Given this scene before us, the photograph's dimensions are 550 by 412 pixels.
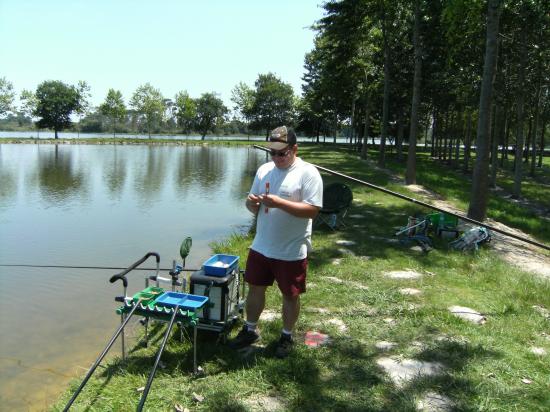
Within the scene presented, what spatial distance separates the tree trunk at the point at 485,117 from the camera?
975 cm

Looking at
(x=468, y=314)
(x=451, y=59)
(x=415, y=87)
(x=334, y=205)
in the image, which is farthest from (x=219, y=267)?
(x=415, y=87)

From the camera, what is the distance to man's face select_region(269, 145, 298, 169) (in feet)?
12.9

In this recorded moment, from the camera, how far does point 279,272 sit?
3996 millimetres

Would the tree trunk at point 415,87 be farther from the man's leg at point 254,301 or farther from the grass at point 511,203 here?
the man's leg at point 254,301

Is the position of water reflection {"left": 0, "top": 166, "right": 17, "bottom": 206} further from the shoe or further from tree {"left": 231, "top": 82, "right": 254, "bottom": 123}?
tree {"left": 231, "top": 82, "right": 254, "bottom": 123}

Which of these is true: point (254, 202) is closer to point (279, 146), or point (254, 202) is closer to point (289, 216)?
point (289, 216)

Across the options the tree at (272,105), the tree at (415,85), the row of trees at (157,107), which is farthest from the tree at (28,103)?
the tree at (415,85)

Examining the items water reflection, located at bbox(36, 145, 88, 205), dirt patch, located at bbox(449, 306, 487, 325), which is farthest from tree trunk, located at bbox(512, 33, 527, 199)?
water reflection, located at bbox(36, 145, 88, 205)

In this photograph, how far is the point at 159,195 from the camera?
58.0 feet

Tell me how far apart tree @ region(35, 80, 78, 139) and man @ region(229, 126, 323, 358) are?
72.7 metres

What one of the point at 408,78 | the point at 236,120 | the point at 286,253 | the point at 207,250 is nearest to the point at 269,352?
the point at 286,253

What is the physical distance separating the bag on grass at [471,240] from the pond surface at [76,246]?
15.1ft

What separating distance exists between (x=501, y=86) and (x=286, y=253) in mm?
18598

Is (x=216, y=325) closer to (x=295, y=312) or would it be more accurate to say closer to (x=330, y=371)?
(x=295, y=312)
